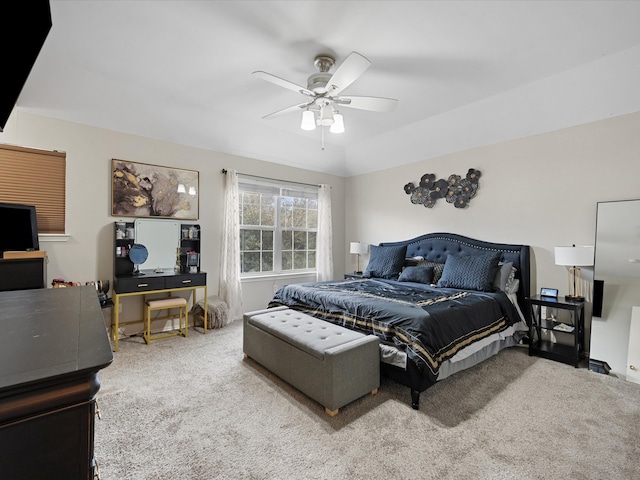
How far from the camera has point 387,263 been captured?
463 centimetres

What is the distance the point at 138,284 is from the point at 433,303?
10.4 feet

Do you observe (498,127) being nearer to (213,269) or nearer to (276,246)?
(276,246)

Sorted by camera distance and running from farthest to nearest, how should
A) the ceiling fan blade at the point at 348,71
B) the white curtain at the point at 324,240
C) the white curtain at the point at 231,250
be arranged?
the white curtain at the point at 324,240, the white curtain at the point at 231,250, the ceiling fan blade at the point at 348,71

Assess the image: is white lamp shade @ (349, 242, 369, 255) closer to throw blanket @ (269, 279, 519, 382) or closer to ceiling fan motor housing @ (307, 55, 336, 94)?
throw blanket @ (269, 279, 519, 382)

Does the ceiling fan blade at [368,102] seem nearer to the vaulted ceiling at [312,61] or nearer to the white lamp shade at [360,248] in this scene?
the vaulted ceiling at [312,61]

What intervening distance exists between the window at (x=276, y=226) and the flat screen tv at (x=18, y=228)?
2.43 meters

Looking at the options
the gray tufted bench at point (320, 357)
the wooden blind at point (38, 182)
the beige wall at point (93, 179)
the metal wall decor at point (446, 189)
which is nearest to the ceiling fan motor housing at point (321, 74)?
the gray tufted bench at point (320, 357)

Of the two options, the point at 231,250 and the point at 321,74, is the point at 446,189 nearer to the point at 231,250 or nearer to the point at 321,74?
the point at 321,74

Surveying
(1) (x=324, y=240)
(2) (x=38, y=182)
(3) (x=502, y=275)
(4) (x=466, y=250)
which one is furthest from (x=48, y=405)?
(1) (x=324, y=240)

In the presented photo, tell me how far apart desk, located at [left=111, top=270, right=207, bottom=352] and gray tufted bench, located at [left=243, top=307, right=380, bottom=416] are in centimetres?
138

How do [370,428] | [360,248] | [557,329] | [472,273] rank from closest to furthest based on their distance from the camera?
1. [370,428]
2. [557,329]
3. [472,273]
4. [360,248]

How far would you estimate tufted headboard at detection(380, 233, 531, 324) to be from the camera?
12.1ft

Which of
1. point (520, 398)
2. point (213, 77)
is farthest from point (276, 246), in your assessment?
point (520, 398)

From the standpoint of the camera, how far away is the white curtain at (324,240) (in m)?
5.64
